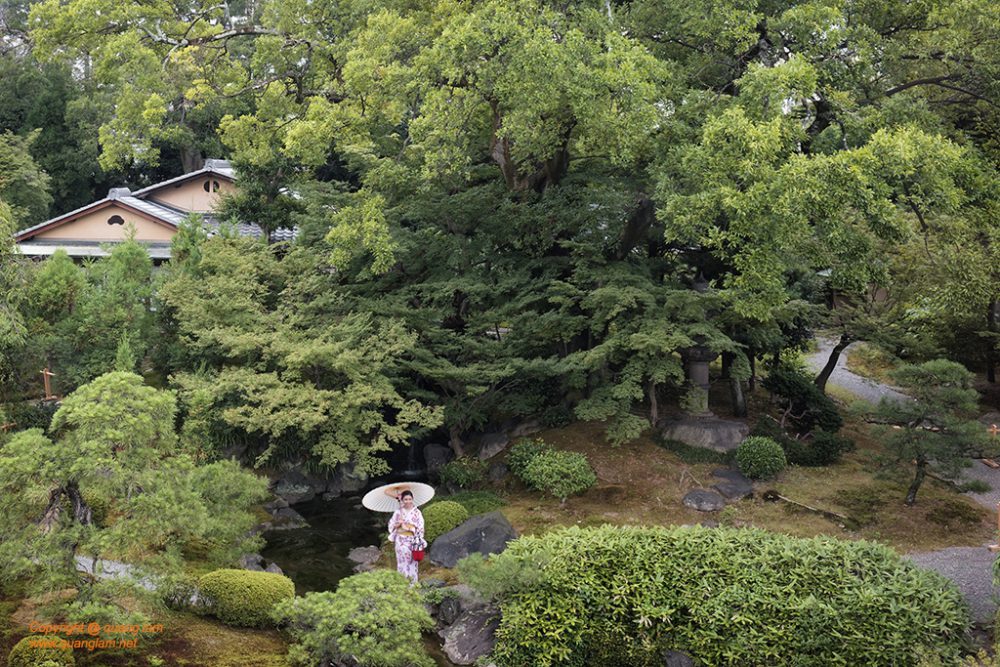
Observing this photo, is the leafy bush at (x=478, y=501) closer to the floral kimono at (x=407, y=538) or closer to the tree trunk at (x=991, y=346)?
the floral kimono at (x=407, y=538)

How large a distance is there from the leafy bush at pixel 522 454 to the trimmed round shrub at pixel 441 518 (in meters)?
2.04

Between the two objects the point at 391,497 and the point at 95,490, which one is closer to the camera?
the point at 95,490

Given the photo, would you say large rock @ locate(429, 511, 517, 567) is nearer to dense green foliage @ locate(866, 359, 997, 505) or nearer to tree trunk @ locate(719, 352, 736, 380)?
dense green foliage @ locate(866, 359, 997, 505)

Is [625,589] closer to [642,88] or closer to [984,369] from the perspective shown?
[642,88]

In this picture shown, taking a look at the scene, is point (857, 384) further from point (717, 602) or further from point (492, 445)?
point (717, 602)

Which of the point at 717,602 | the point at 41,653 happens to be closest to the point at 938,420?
the point at 717,602

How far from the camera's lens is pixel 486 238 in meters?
16.6

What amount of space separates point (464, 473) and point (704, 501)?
176 inches

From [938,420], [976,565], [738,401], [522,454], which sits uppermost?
[938,420]

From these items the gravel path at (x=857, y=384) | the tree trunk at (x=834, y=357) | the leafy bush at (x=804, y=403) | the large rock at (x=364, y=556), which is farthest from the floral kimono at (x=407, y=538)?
the gravel path at (x=857, y=384)

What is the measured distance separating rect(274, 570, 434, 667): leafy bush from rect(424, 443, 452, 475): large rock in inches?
312

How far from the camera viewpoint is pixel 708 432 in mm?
15797

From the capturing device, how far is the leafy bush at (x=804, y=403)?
1673 centimetres

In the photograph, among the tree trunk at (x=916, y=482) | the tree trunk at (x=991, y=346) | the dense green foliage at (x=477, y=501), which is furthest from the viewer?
the tree trunk at (x=991, y=346)
